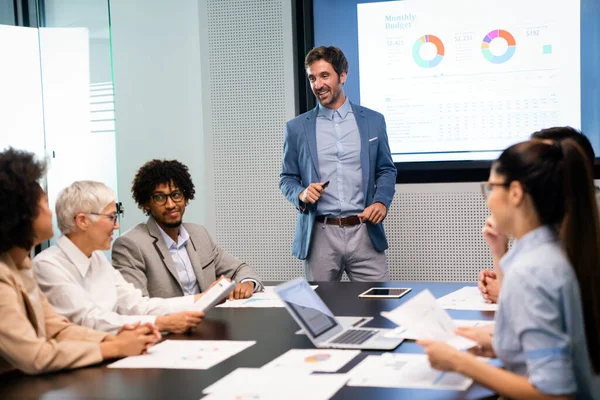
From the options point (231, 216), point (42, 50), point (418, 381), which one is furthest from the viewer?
point (231, 216)

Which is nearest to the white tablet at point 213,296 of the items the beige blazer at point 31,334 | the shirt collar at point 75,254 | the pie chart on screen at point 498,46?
the shirt collar at point 75,254

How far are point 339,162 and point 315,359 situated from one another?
2.24 metres

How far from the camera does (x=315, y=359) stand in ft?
7.00

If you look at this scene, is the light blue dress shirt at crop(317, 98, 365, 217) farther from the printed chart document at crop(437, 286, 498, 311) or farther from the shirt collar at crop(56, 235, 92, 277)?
the shirt collar at crop(56, 235, 92, 277)

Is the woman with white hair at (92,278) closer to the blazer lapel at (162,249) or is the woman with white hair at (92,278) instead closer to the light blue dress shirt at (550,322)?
the blazer lapel at (162,249)

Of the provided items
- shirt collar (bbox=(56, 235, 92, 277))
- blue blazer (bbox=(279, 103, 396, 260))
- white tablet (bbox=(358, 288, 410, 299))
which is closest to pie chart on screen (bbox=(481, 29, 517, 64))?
blue blazer (bbox=(279, 103, 396, 260))

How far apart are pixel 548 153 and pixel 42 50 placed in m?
3.85

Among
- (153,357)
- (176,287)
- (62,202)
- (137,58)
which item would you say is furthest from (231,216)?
(153,357)

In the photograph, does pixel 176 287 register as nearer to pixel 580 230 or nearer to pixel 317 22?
pixel 580 230

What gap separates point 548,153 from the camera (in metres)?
1.69

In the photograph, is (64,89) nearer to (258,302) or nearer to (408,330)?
(258,302)

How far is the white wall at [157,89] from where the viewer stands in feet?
19.0

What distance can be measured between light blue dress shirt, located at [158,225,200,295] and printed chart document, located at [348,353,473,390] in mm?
1431

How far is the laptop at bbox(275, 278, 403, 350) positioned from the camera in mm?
2271
